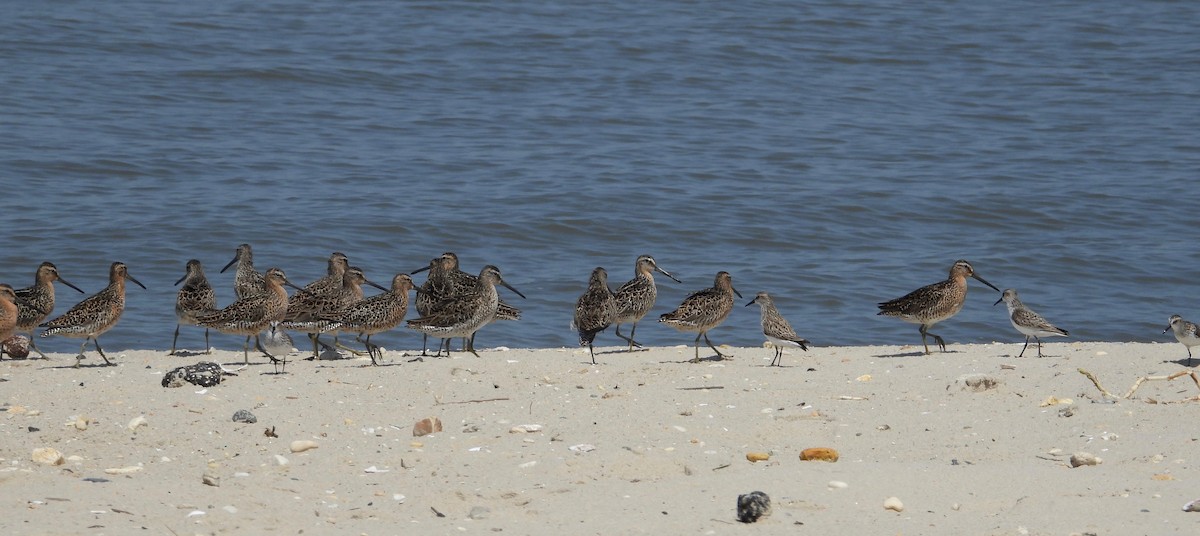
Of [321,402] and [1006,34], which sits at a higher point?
[1006,34]

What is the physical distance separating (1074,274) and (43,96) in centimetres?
1613

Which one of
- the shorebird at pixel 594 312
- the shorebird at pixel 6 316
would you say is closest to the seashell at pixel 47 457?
the shorebird at pixel 6 316

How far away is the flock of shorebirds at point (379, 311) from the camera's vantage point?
11273 millimetres

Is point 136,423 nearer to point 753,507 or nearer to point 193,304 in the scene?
point 753,507

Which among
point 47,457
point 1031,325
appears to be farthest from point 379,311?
point 1031,325

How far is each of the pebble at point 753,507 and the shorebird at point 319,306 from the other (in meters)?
5.48

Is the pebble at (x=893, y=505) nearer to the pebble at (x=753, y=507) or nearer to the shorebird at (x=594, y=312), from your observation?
the pebble at (x=753, y=507)

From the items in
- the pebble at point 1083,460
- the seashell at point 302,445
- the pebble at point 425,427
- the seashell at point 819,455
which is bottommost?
the seashell at point 302,445

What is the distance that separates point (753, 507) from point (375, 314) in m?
5.46

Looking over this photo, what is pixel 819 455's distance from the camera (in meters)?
7.75

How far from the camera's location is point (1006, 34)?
32.0 meters

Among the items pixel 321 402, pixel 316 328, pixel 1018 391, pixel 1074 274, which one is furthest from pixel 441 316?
→ pixel 1074 274

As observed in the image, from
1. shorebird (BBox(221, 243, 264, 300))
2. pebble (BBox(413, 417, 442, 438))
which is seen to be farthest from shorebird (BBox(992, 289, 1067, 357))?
shorebird (BBox(221, 243, 264, 300))

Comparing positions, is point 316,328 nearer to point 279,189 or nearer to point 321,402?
point 321,402
